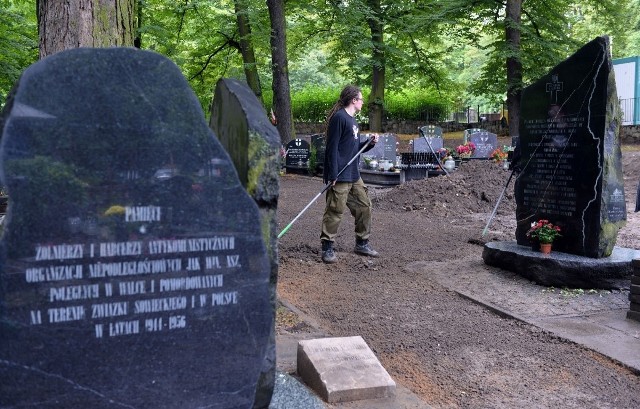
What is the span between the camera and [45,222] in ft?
8.34

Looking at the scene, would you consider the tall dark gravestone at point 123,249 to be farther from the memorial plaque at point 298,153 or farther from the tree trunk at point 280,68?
the memorial plaque at point 298,153

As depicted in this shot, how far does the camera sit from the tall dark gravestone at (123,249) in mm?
2527

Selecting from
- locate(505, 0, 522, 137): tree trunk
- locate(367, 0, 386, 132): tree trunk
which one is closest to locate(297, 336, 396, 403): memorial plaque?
locate(505, 0, 522, 137): tree trunk

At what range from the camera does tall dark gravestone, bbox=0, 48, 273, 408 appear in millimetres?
2527

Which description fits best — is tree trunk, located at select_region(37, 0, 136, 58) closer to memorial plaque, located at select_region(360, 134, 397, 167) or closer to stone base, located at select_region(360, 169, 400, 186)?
stone base, located at select_region(360, 169, 400, 186)

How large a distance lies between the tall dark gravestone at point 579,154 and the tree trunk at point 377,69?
60.6 feet

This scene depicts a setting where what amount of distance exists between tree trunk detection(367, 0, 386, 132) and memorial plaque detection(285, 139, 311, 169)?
6.47 m

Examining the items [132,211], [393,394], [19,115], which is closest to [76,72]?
[19,115]

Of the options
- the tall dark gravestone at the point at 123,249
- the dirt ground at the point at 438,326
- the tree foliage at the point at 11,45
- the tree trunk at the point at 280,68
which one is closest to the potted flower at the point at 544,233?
the dirt ground at the point at 438,326

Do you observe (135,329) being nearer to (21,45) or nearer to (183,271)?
(183,271)

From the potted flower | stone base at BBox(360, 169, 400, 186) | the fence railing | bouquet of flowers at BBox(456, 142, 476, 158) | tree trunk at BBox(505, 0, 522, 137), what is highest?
tree trunk at BBox(505, 0, 522, 137)

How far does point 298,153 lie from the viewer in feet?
68.6

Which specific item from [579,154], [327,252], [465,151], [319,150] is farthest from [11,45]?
[465,151]

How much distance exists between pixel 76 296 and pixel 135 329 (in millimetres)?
293
